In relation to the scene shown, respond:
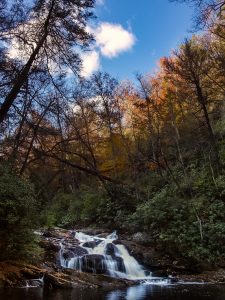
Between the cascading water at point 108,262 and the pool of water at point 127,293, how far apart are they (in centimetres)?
231

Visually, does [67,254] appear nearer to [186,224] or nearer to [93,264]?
[93,264]

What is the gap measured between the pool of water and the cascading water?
2313mm

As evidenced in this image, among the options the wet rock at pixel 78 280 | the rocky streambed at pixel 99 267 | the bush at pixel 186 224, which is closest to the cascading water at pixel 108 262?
the rocky streambed at pixel 99 267

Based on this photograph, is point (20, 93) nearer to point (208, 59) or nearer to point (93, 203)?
point (208, 59)

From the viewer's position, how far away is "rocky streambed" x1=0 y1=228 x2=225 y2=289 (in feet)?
41.8

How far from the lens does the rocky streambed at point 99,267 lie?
1274cm

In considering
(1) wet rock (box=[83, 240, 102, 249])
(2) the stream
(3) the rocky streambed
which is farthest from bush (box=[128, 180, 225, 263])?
(1) wet rock (box=[83, 240, 102, 249])

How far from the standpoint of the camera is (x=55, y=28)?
13781 mm

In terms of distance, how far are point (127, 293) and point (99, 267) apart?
3.82m

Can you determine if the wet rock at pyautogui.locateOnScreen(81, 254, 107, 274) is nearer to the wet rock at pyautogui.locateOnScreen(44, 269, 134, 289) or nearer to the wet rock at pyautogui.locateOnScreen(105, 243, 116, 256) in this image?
the wet rock at pyautogui.locateOnScreen(44, 269, 134, 289)

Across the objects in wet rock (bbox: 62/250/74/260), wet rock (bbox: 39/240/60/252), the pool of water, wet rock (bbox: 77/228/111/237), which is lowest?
the pool of water

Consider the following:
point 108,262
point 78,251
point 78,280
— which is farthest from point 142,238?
point 78,280

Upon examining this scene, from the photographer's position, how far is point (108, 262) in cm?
1625

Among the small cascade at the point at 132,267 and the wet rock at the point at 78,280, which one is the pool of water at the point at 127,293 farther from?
the small cascade at the point at 132,267
